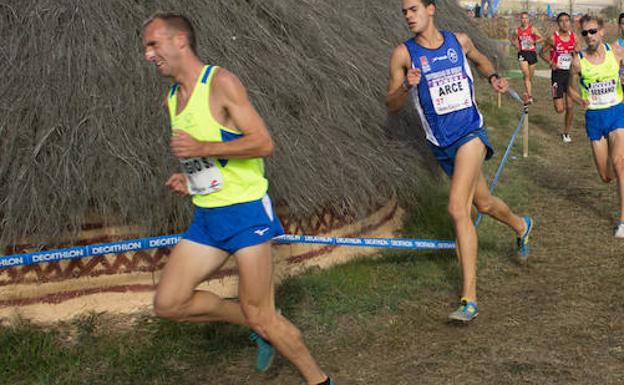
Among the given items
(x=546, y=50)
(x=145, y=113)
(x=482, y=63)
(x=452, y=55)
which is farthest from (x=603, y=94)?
(x=546, y=50)

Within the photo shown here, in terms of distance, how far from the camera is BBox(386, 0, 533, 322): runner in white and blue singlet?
5.01m

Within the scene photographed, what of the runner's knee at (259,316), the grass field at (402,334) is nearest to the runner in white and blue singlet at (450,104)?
the grass field at (402,334)

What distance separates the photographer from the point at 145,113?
16.1ft

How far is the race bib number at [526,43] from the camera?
1450 cm

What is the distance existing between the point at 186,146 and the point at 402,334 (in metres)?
2.32

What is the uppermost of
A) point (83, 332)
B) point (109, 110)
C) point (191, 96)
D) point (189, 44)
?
point (189, 44)

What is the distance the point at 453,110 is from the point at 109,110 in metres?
2.35

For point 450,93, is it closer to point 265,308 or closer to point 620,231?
point 265,308

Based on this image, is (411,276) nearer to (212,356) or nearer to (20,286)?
(212,356)

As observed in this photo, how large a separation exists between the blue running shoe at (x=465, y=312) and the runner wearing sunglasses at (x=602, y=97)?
107 inches

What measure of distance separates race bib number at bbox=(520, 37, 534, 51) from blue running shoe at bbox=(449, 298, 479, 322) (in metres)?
10.7

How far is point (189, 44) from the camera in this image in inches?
136

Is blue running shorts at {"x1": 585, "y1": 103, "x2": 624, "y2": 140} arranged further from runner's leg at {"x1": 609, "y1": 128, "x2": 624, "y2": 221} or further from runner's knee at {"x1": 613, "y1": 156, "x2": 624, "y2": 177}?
runner's knee at {"x1": 613, "y1": 156, "x2": 624, "y2": 177}

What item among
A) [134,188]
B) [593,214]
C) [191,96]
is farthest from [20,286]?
[593,214]
